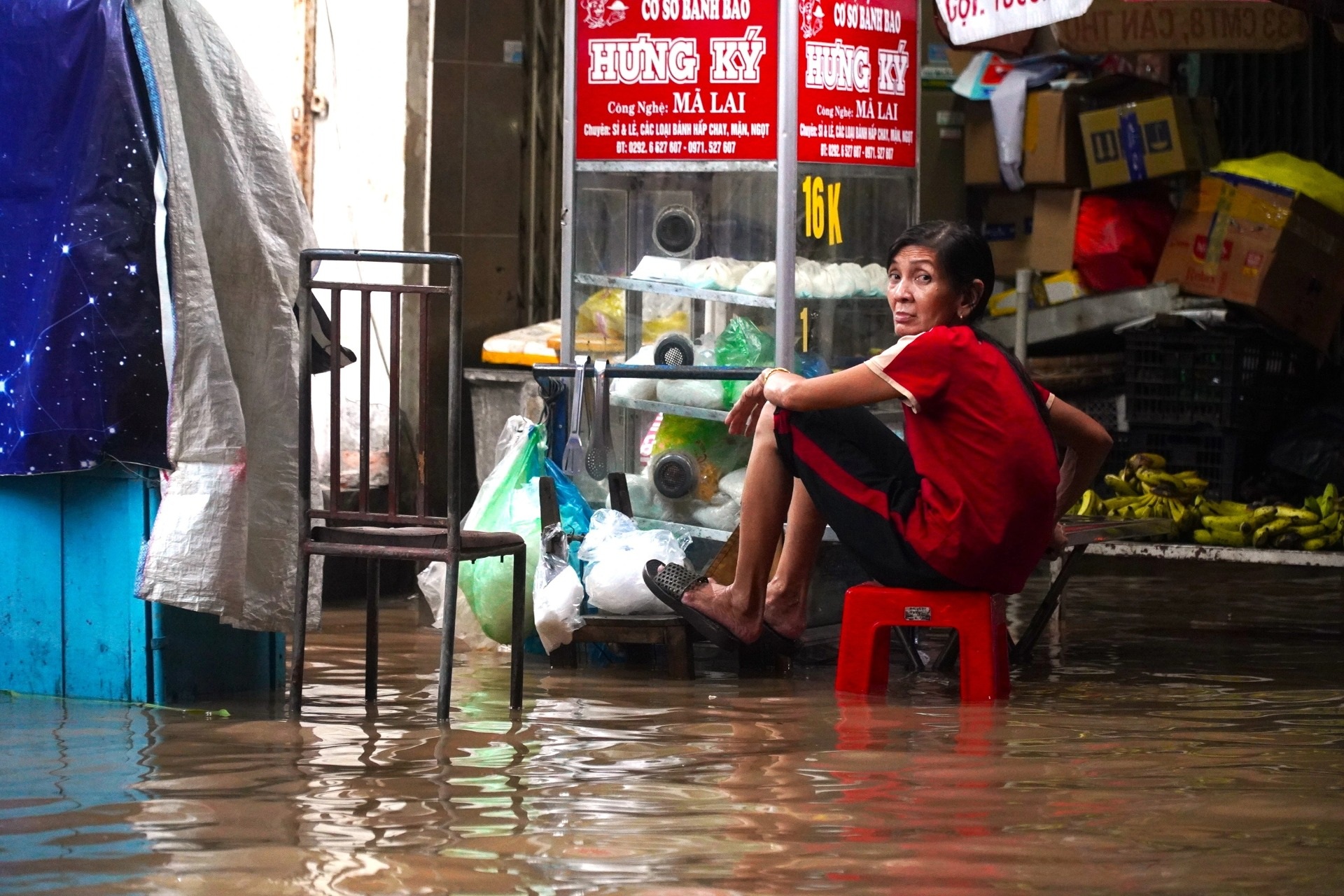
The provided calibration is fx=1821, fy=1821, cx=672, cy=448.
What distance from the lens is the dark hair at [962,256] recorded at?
16.7ft

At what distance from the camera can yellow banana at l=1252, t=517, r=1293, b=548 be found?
744cm

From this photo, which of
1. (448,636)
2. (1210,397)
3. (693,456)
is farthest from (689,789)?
(1210,397)

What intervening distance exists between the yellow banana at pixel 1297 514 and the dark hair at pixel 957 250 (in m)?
3.01

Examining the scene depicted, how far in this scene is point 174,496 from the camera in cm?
462

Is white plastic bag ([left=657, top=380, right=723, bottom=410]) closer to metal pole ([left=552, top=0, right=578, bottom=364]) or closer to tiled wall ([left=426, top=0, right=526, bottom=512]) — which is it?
metal pole ([left=552, top=0, right=578, bottom=364])

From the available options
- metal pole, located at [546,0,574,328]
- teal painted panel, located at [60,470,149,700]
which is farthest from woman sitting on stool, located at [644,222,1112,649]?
metal pole, located at [546,0,574,328]

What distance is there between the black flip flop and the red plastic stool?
373 mm

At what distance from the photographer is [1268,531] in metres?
7.50

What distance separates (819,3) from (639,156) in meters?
0.79

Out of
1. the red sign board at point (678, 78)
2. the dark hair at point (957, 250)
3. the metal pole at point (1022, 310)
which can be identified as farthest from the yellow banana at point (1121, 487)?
the dark hair at point (957, 250)

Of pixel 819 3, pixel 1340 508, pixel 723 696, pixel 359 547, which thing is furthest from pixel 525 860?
pixel 1340 508

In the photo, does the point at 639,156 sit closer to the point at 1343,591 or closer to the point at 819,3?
the point at 819,3

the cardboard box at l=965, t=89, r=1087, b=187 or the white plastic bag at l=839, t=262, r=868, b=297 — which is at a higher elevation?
the cardboard box at l=965, t=89, r=1087, b=187

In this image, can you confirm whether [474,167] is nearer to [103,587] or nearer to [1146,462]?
[1146,462]
